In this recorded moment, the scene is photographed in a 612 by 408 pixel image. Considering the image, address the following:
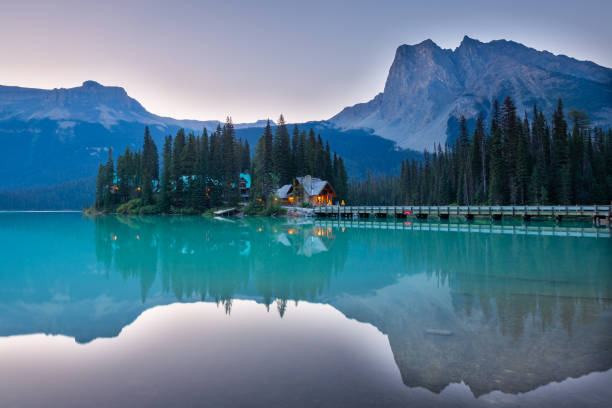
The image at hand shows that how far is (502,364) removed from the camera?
22.9 feet

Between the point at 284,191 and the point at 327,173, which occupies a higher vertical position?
the point at 327,173

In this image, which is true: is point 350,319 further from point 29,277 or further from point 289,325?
point 29,277

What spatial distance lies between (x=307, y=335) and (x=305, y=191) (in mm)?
74634

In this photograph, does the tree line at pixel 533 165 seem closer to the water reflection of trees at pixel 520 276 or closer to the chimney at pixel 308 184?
the chimney at pixel 308 184

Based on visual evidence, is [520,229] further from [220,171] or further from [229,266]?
[220,171]

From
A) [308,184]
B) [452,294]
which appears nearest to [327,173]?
[308,184]

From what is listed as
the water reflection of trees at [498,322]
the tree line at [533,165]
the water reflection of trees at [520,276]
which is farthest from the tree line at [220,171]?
the water reflection of trees at [498,322]

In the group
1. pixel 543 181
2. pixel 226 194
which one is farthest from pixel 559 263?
pixel 226 194

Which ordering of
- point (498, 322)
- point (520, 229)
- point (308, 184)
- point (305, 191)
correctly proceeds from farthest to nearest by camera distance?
point (308, 184)
point (305, 191)
point (520, 229)
point (498, 322)

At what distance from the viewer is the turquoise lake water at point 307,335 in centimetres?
600

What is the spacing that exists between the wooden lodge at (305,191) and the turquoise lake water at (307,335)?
209 feet

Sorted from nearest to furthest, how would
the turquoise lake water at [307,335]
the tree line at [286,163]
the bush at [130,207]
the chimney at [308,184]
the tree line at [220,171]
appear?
the turquoise lake water at [307,335] < the tree line at [286,163] < the chimney at [308,184] < the tree line at [220,171] < the bush at [130,207]

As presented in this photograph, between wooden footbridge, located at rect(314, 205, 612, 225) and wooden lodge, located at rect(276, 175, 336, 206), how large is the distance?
320 inches

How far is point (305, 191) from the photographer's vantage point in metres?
83.3
